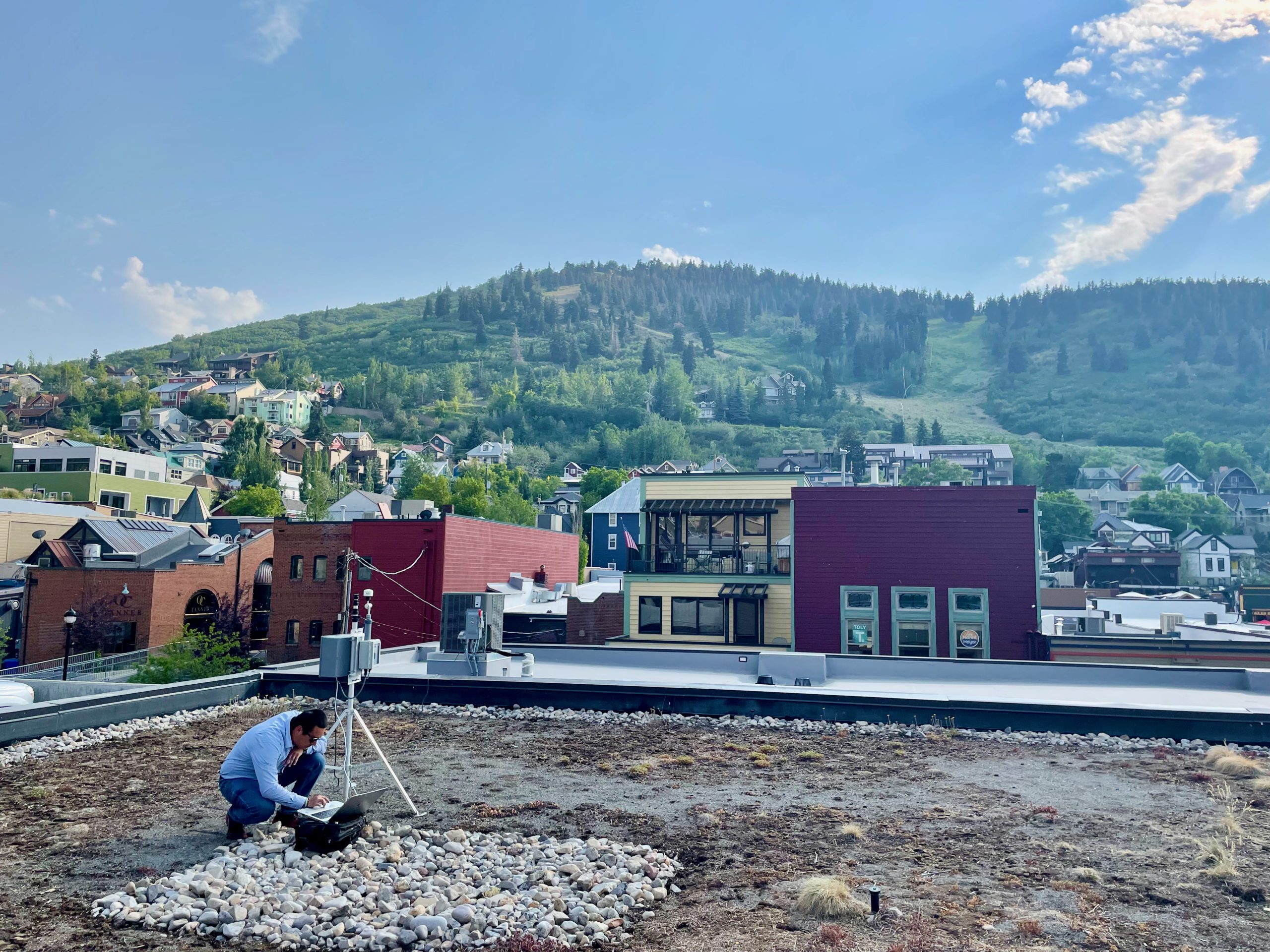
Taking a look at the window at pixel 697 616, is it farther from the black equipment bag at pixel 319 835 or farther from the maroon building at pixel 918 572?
the black equipment bag at pixel 319 835

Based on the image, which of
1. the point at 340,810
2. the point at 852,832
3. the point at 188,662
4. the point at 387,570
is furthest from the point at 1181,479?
the point at 340,810

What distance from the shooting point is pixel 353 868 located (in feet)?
23.1

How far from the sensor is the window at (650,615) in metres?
29.3

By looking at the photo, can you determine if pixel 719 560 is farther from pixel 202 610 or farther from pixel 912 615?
pixel 202 610

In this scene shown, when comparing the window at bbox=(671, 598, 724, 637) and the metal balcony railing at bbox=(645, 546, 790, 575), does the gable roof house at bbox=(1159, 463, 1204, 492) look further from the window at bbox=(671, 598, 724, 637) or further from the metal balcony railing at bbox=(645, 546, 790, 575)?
the window at bbox=(671, 598, 724, 637)

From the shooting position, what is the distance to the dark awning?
28766mm

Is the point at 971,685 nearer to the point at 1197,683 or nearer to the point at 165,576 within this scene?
the point at 1197,683

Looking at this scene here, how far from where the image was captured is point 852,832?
320 inches

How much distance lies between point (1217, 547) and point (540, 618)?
298 ft

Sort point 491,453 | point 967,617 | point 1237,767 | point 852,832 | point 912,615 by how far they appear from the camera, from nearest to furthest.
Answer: point 852,832
point 1237,767
point 967,617
point 912,615
point 491,453

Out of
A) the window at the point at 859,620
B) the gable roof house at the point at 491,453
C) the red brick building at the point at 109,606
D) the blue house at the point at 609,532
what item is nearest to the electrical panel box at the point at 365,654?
the window at the point at 859,620

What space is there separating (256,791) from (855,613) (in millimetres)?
21869

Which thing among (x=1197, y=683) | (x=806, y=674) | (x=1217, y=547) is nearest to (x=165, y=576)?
(x=806, y=674)

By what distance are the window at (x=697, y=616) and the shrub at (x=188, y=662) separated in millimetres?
14597
